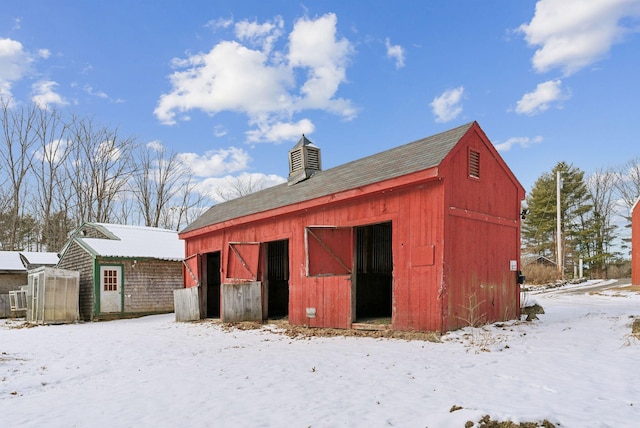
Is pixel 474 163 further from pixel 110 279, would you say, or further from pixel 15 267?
pixel 15 267

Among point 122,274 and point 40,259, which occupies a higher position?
point 40,259

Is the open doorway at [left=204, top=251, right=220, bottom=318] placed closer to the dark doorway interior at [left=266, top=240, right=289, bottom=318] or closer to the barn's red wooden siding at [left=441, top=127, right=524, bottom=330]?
the dark doorway interior at [left=266, top=240, right=289, bottom=318]

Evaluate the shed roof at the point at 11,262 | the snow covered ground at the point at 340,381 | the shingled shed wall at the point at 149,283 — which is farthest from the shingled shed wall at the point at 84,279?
the snow covered ground at the point at 340,381

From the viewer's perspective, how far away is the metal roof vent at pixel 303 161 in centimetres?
1644

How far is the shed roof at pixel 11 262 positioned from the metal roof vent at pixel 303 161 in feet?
51.4

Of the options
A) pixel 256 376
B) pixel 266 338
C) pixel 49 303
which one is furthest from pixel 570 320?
pixel 49 303

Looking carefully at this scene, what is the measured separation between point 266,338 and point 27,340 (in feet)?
22.2

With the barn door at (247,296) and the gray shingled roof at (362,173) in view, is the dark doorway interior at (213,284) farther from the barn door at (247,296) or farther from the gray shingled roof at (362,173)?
the barn door at (247,296)

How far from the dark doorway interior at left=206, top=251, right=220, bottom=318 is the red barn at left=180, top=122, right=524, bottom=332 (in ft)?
9.69

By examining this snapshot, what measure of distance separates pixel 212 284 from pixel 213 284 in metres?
0.04

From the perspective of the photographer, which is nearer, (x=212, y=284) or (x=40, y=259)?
(x=212, y=284)

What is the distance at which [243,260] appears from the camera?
1465cm

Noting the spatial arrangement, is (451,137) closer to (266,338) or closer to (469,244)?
(469,244)

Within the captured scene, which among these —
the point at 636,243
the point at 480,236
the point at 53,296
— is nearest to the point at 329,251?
the point at 480,236
